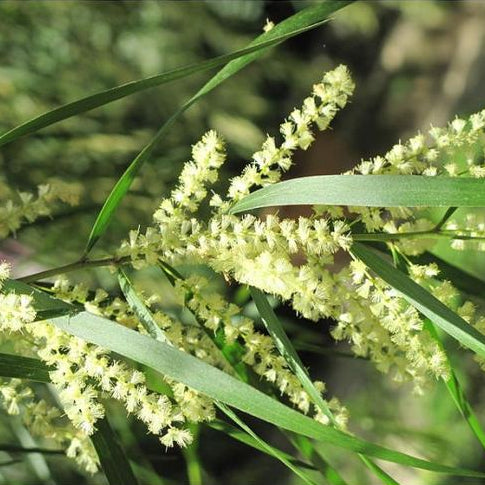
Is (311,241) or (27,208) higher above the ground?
(27,208)

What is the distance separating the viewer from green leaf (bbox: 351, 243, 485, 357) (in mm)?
629

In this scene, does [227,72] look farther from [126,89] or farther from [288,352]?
[288,352]

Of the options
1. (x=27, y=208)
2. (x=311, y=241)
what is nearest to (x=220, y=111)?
(x=27, y=208)

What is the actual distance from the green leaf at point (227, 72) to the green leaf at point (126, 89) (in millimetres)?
18

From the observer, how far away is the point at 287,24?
27.4 inches

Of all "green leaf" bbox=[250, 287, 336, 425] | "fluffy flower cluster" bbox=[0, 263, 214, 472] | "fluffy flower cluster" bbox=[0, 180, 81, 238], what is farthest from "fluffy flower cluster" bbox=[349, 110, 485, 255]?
"fluffy flower cluster" bbox=[0, 180, 81, 238]

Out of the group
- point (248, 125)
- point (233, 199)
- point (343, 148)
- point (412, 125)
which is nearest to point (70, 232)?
point (248, 125)

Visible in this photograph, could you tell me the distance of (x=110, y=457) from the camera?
2.50 ft

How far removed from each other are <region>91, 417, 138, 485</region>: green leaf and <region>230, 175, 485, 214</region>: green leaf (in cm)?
30

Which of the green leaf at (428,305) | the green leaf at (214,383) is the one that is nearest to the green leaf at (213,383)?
the green leaf at (214,383)

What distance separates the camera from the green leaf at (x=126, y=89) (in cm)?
64

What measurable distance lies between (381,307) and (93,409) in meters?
0.26

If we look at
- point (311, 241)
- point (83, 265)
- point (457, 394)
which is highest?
point (83, 265)

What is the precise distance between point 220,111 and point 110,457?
1.39 m
